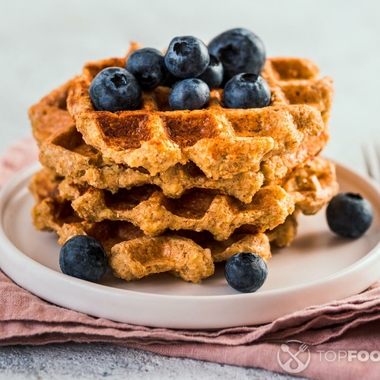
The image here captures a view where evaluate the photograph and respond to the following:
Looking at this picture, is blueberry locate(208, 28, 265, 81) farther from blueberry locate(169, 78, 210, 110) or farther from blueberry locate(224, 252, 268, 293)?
blueberry locate(224, 252, 268, 293)

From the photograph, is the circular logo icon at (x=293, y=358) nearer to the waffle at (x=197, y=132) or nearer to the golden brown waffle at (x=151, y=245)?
the golden brown waffle at (x=151, y=245)

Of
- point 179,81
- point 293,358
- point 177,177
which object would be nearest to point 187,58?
point 179,81

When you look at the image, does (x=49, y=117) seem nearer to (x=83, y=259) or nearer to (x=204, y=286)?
(x=83, y=259)

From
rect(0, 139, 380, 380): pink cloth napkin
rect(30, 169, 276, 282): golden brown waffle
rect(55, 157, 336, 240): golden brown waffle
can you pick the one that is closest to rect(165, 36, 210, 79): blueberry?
rect(55, 157, 336, 240): golden brown waffle

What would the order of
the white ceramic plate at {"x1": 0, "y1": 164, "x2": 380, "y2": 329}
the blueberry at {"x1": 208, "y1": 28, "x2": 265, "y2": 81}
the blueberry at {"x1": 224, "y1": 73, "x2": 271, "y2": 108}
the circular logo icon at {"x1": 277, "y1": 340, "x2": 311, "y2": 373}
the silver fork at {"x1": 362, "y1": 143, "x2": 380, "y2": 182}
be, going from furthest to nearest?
the silver fork at {"x1": 362, "y1": 143, "x2": 380, "y2": 182}
the blueberry at {"x1": 208, "y1": 28, "x2": 265, "y2": 81}
the blueberry at {"x1": 224, "y1": 73, "x2": 271, "y2": 108}
the white ceramic plate at {"x1": 0, "y1": 164, "x2": 380, "y2": 329}
the circular logo icon at {"x1": 277, "y1": 340, "x2": 311, "y2": 373}

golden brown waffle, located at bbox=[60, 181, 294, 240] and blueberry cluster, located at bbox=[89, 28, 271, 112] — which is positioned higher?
blueberry cluster, located at bbox=[89, 28, 271, 112]

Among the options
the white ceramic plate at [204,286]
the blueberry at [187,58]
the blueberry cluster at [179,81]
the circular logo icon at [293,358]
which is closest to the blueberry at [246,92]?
the blueberry cluster at [179,81]

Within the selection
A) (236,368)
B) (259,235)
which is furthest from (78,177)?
(236,368)
